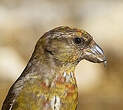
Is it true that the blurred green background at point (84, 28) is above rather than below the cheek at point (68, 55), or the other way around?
above

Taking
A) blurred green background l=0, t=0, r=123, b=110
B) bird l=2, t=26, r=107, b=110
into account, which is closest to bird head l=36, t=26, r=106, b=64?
bird l=2, t=26, r=107, b=110

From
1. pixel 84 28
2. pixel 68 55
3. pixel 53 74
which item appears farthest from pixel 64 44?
pixel 84 28

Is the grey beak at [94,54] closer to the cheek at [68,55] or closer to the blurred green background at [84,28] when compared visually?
the cheek at [68,55]

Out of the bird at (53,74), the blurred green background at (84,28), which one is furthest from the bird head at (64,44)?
the blurred green background at (84,28)

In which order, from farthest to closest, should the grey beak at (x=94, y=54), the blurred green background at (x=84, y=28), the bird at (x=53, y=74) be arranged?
the blurred green background at (x=84, y=28) < the grey beak at (x=94, y=54) < the bird at (x=53, y=74)

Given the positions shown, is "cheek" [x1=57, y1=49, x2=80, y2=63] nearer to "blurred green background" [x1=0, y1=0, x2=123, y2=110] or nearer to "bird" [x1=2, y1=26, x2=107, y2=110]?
"bird" [x1=2, y1=26, x2=107, y2=110]

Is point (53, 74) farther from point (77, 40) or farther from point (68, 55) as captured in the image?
point (77, 40)
